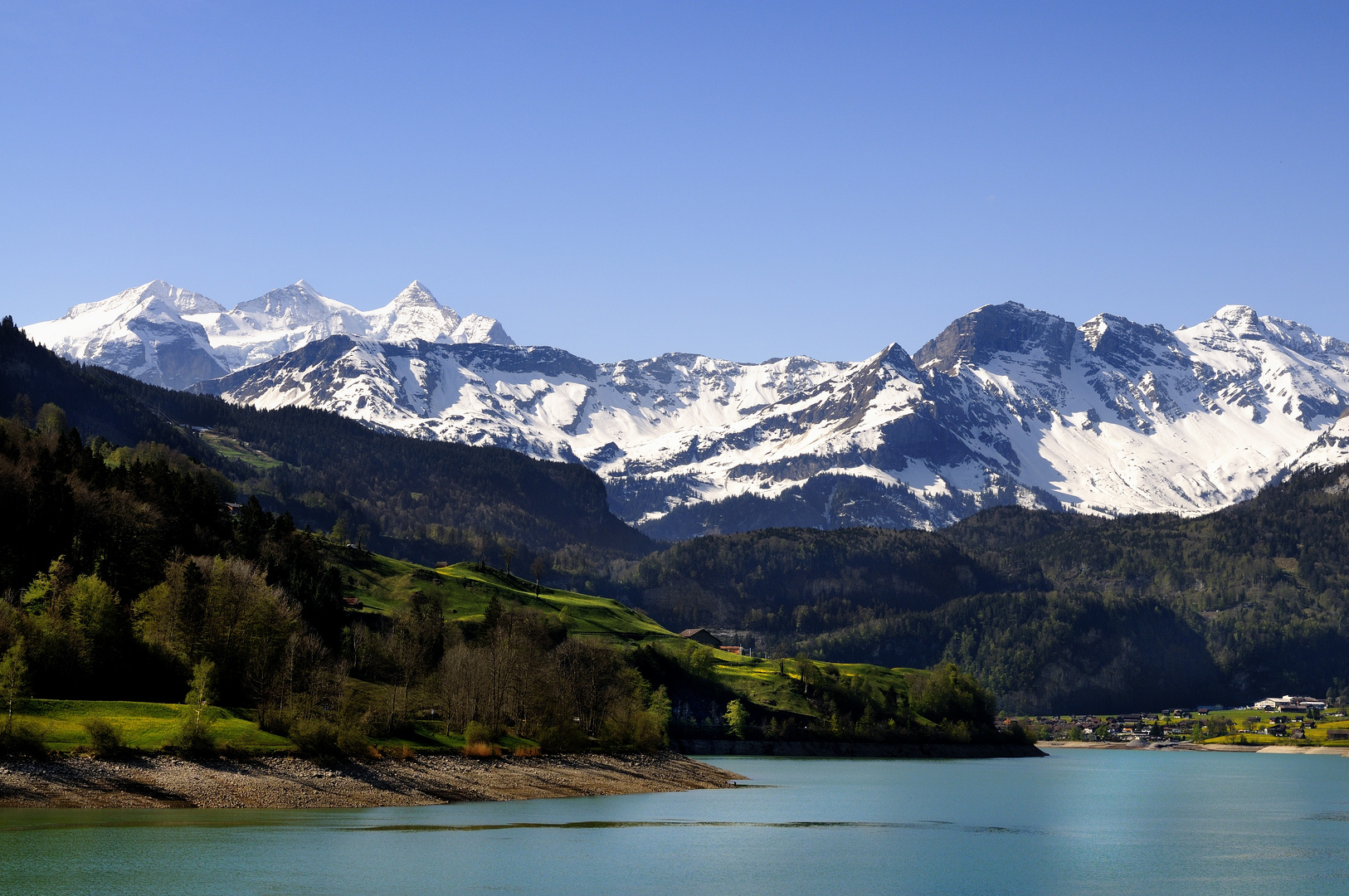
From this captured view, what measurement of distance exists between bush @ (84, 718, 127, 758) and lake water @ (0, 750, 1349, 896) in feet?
24.6

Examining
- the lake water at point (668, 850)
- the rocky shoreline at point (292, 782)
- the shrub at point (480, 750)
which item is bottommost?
the lake water at point (668, 850)

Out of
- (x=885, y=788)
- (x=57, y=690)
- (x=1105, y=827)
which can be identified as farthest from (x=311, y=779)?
(x=885, y=788)

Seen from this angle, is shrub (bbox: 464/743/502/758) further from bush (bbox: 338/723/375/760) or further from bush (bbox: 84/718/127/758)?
bush (bbox: 84/718/127/758)

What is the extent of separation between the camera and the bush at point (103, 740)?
97.2 m

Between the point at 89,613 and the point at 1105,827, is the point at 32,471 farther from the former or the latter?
the point at 1105,827

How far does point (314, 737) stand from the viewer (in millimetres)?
110250

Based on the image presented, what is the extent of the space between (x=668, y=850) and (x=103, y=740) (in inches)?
1619

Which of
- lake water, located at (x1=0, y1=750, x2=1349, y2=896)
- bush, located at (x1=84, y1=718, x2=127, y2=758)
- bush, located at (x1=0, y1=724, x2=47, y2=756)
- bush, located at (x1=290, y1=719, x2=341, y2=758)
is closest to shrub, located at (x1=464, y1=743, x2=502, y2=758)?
lake water, located at (x1=0, y1=750, x2=1349, y2=896)

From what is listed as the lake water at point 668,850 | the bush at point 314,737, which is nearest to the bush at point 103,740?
the lake water at point 668,850

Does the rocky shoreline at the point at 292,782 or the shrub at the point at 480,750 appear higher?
the shrub at the point at 480,750

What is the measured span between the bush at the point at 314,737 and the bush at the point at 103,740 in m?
14.9

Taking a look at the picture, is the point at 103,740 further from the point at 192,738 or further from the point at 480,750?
the point at 480,750

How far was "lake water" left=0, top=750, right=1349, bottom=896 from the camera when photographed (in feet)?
252

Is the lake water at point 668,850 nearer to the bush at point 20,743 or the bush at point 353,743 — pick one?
the bush at point 20,743
